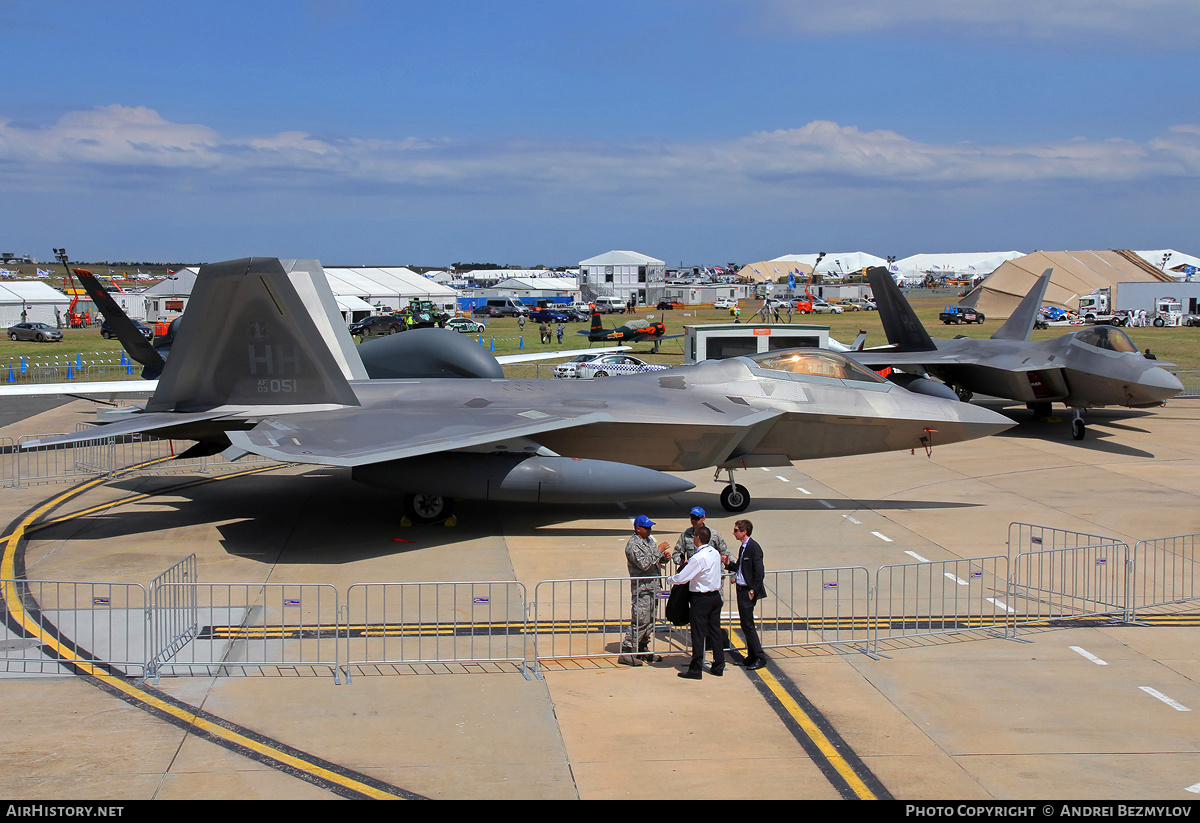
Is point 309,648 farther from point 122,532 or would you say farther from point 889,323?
point 889,323

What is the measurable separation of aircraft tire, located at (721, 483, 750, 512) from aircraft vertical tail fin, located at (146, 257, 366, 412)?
6437 millimetres

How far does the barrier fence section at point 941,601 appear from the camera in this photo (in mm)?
10508

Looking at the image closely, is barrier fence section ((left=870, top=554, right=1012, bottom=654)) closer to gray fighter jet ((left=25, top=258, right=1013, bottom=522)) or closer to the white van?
gray fighter jet ((left=25, top=258, right=1013, bottom=522))

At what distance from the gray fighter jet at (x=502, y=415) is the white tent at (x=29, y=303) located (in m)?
60.8

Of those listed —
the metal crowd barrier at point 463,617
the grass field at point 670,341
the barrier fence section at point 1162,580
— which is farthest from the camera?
the grass field at point 670,341

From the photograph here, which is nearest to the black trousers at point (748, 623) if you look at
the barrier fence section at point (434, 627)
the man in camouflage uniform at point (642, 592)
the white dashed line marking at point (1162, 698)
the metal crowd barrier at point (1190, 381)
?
the man in camouflage uniform at point (642, 592)

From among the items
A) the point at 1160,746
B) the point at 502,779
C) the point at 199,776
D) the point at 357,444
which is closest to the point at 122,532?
the point at 357,444

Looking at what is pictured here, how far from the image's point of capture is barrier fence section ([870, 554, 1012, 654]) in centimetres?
1051

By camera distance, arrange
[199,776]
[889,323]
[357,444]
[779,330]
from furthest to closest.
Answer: [779,330], [889,323], [357,444], [199,776]

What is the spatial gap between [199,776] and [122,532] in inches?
358

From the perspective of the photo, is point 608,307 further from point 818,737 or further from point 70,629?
point 818,737

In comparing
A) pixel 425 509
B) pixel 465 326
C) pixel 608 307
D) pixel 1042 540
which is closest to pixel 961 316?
pixel 608 307

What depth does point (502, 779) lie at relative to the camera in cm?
685

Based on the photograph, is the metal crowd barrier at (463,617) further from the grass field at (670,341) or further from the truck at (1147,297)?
the truck at (1147,297)
